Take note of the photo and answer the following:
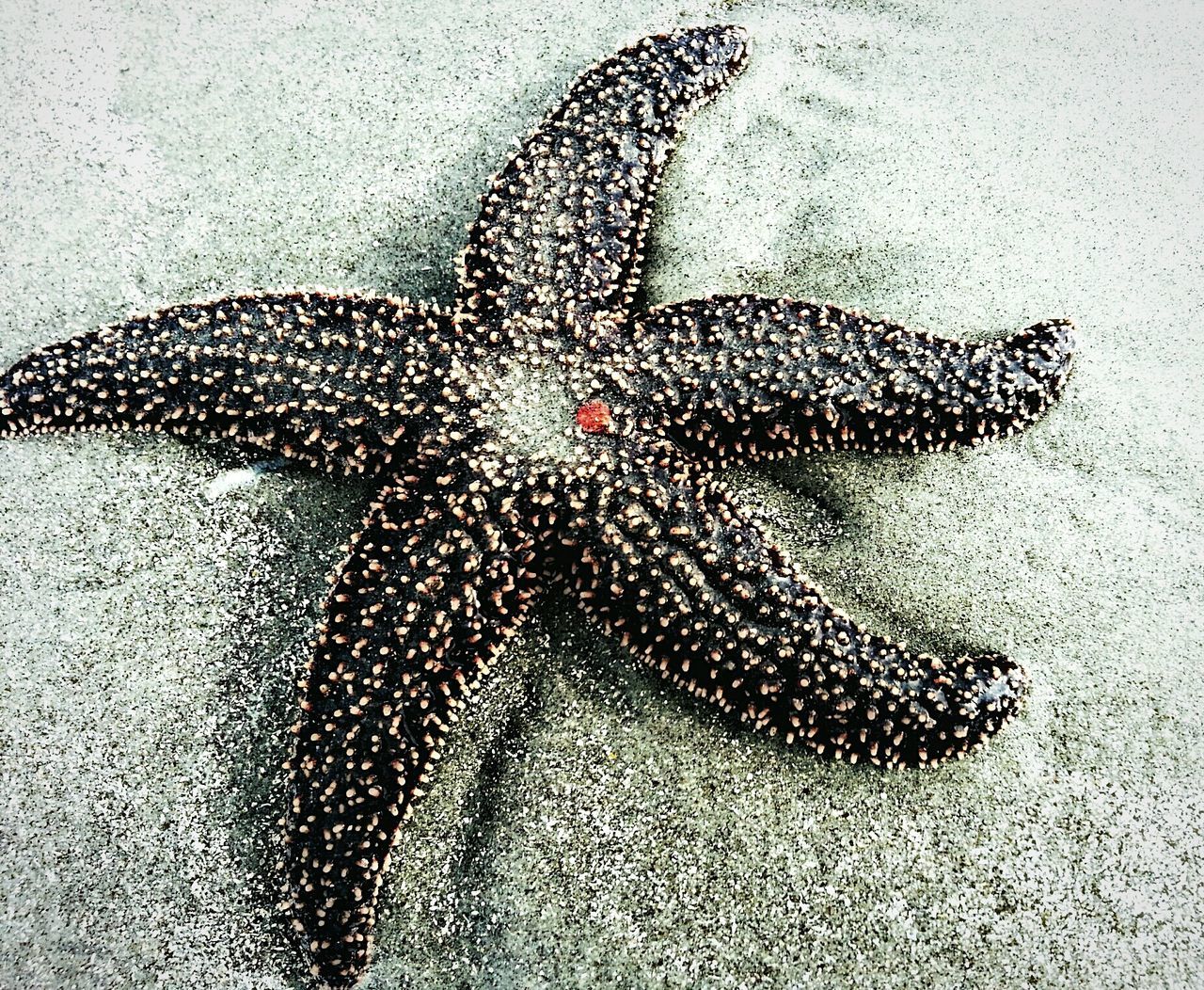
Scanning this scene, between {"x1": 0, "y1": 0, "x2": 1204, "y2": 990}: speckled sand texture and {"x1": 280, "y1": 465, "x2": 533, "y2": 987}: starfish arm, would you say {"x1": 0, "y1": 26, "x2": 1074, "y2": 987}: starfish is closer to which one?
{"x1": 280, "y1": 465, "x2": 533, "y2": 987}: starfish arm

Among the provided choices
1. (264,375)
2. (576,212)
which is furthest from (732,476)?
(264,375)

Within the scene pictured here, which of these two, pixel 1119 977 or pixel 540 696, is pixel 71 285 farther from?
pixel 1119 977

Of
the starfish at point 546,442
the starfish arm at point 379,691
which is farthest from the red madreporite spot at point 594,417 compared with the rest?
the starfish arm at point 379,691

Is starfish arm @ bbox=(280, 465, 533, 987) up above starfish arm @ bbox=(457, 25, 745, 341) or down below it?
below

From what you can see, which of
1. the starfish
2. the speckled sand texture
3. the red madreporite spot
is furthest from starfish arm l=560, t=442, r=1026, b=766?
the speckled sand texture

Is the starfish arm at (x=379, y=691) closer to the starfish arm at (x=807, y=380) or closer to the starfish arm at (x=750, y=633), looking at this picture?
the starfish arm at (x=750, y=633)

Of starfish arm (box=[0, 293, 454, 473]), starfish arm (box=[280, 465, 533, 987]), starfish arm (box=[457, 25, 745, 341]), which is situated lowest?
starfish arm (box=[280, 465, 533, 987])
